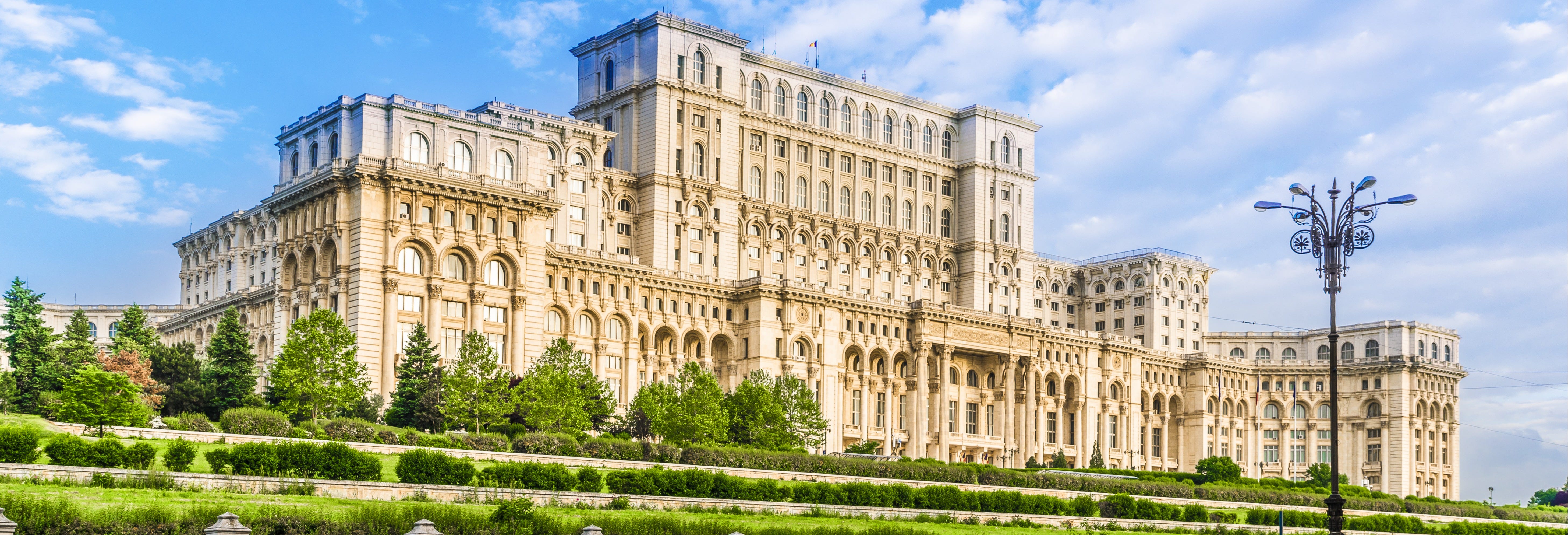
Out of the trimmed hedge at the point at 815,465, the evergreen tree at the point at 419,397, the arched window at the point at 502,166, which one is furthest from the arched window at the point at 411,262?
the trimmed hedge at the point at 815,465

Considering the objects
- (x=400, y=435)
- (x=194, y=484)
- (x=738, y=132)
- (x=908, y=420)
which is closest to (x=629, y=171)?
(x=738, y=132)

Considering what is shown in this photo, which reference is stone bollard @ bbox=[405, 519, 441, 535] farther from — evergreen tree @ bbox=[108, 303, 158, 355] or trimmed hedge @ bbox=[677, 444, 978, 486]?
evergreen tree @ bbox=[108, 303, 158, 355]

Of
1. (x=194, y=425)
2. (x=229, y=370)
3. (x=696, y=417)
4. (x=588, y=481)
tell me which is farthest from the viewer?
(x=696, y=417)

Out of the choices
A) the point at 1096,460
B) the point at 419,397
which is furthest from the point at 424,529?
the point at 1096,460

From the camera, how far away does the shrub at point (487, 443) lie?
7112 centimetres

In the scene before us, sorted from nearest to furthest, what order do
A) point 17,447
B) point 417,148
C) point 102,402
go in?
point 17,447, point 102,402, point 417,148

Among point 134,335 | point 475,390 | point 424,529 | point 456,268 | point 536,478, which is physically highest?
point 456,268

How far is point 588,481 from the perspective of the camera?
56.1 m

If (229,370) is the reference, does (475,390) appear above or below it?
below

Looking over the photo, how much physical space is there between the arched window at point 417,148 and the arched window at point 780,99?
143 feet

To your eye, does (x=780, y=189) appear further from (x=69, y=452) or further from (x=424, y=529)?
(x=424, y=529)

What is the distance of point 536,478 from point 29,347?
5350cm

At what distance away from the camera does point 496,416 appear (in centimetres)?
8138

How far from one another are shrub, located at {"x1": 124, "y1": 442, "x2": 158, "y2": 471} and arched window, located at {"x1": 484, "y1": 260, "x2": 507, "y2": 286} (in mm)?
49521
